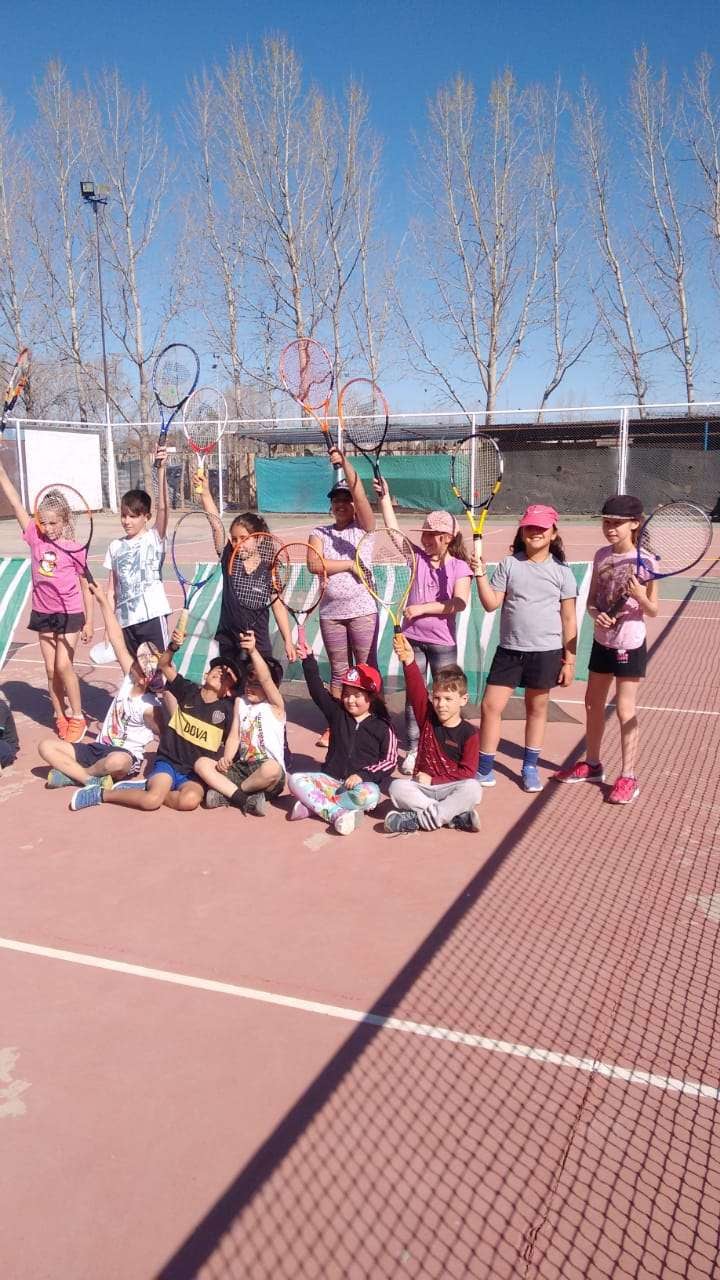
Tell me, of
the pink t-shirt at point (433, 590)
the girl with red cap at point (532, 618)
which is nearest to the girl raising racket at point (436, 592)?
the pink t-shirt at point (433, 590)

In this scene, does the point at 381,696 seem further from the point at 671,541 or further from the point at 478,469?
the point at 478,469

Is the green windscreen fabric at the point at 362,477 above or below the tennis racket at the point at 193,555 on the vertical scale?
above

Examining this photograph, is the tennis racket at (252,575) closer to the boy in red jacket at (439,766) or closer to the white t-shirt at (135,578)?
the white t-shirt at (135,578)

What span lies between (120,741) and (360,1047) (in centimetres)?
306

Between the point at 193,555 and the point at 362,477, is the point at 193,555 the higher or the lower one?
the lower one

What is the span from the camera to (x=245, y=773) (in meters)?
5.18

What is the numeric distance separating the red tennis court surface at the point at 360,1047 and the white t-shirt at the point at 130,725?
0.66 meters

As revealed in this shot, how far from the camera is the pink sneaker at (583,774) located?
5.43 meters

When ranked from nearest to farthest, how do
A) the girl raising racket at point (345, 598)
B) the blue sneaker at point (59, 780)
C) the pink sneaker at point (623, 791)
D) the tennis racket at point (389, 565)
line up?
the pink sneaker at point (623, 791) → the blue sneaker at point (59, 780) → the tennis racket at point (389, 565) → the girl raising racket at point (345, 598)

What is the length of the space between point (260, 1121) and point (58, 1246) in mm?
616

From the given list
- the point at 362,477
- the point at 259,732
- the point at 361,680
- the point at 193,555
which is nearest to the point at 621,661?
the point at 361,680

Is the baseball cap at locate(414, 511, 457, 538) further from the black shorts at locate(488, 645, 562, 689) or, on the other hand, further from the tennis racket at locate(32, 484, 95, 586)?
the tennis racket at locate(32, 484, 95, 586)

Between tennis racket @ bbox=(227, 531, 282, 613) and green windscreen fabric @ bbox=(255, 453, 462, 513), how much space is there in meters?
19.8

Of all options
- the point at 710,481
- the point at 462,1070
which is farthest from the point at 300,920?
the point at 710,481
